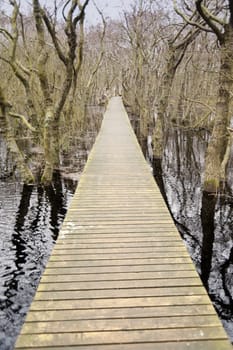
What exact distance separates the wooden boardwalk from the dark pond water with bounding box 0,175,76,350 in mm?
1273

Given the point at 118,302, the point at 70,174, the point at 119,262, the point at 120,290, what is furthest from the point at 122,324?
the point at 70,174

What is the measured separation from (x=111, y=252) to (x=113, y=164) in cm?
491

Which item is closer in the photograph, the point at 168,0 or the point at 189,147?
the point at 168,0

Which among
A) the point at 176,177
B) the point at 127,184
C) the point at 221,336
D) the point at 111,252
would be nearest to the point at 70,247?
the point at 111,252

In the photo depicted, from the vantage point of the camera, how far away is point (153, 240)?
4.73 metres

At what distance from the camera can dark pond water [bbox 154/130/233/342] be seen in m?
5.63

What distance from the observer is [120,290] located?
3562 mm

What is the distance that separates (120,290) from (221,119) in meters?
6.55

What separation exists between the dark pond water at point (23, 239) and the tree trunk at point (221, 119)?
152 inches

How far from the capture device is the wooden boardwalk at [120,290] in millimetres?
2863

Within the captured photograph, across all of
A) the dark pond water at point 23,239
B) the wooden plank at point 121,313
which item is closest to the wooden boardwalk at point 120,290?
the wooden plank at point 121,313

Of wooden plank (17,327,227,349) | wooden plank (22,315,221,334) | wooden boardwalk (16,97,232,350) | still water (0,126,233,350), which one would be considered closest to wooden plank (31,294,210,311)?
wooden boardwalk (16,97,232,350)

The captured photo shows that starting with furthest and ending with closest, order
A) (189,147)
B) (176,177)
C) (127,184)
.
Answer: (189,147), (176,177), (127,184)

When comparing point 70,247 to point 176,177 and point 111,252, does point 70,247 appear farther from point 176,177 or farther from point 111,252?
point 176,177
